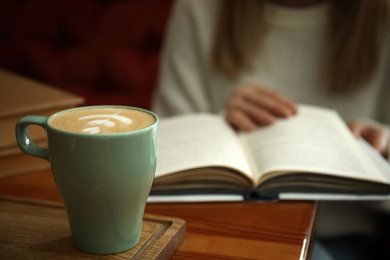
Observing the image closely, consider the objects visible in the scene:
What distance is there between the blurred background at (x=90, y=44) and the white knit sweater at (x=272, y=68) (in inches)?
6.2

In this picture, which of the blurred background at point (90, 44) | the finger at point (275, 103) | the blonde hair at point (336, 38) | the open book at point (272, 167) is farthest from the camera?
the blurred background at point (90, 44)

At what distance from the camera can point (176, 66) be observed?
3.41ft

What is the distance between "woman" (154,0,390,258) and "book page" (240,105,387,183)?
0.86 ft

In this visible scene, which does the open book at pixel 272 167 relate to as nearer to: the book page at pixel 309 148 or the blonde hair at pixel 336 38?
the book page at pixel 309 148

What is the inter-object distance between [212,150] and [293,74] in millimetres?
535

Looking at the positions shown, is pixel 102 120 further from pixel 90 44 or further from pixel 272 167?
pixel 90 44

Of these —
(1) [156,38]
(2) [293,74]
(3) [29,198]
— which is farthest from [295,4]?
(3) [29,198]

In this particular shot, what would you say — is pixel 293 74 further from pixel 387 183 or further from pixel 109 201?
pixel 109 201

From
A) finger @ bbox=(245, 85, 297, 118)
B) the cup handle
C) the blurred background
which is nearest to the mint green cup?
the cup handle

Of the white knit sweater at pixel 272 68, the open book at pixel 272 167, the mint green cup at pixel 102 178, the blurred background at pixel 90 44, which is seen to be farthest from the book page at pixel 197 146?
the blurred background at pixel 90 44

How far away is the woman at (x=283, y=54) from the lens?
0.91 m

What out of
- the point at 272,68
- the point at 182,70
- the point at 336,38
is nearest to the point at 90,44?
Answer: the point at 182,70

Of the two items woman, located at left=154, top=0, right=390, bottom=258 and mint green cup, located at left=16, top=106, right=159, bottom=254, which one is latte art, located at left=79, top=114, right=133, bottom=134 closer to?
mint green cup, located at left=16, top=106, right=159, bottom=254

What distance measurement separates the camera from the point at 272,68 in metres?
0.99
